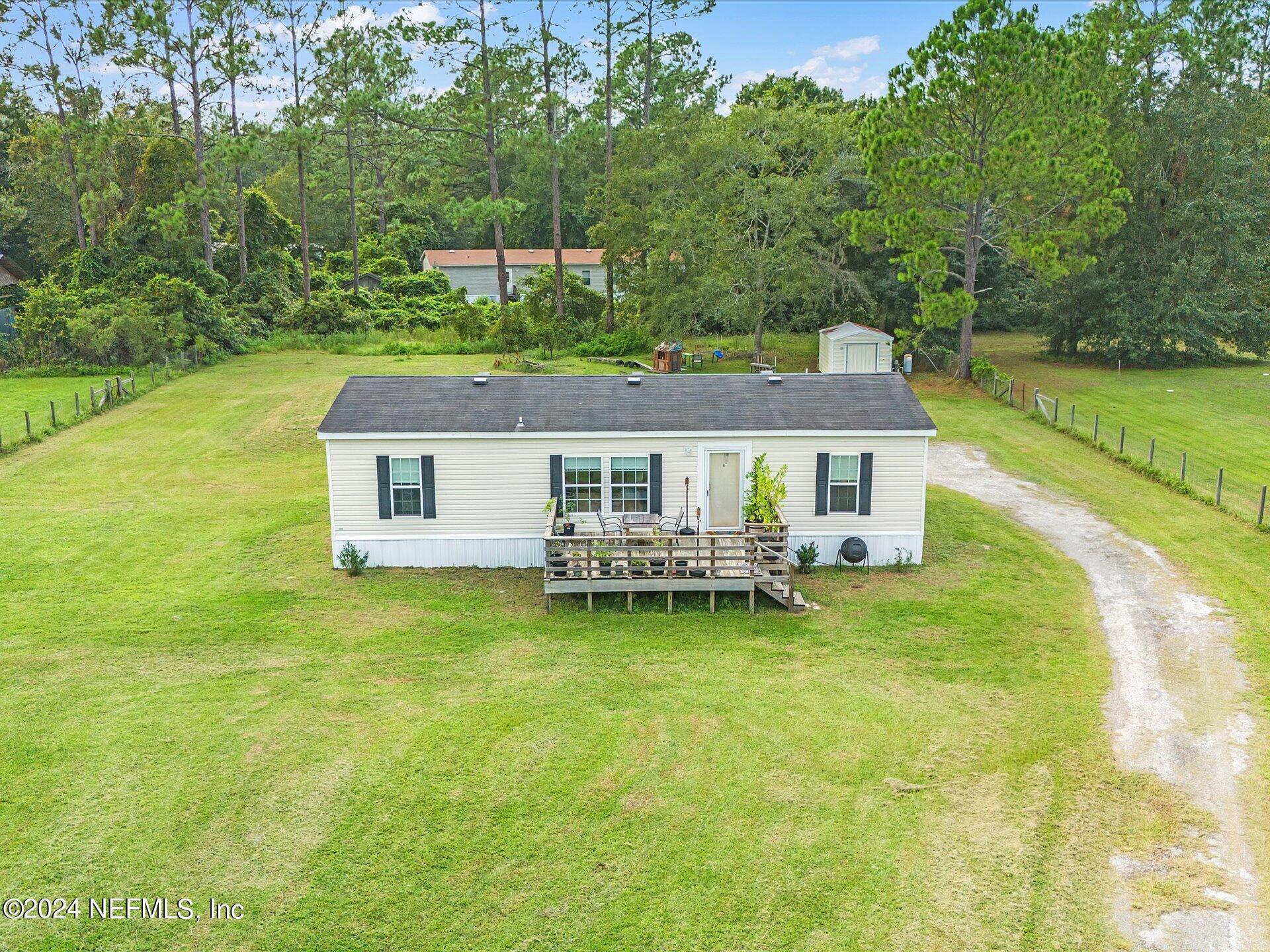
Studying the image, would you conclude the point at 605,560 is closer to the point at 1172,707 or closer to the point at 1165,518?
the point at 1172,707

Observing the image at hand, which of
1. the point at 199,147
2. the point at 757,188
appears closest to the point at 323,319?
the point at 199,147

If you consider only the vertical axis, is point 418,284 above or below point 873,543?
above

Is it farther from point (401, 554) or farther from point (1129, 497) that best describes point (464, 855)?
point (1129, 497)

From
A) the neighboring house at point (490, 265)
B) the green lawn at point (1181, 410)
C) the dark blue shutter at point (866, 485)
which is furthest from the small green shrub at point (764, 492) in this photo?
the neighboring house at point (490, 265)

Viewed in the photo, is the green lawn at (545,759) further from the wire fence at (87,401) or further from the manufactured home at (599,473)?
the wire fence at (87,401)

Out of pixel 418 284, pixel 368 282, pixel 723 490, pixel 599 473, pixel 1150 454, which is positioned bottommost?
pixel 1150 454

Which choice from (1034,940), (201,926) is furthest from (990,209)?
(201,926)

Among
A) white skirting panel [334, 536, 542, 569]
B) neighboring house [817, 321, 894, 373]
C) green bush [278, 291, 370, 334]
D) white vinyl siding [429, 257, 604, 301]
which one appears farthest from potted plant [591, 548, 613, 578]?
white vinyl siding [429, 257, 604, 301]
